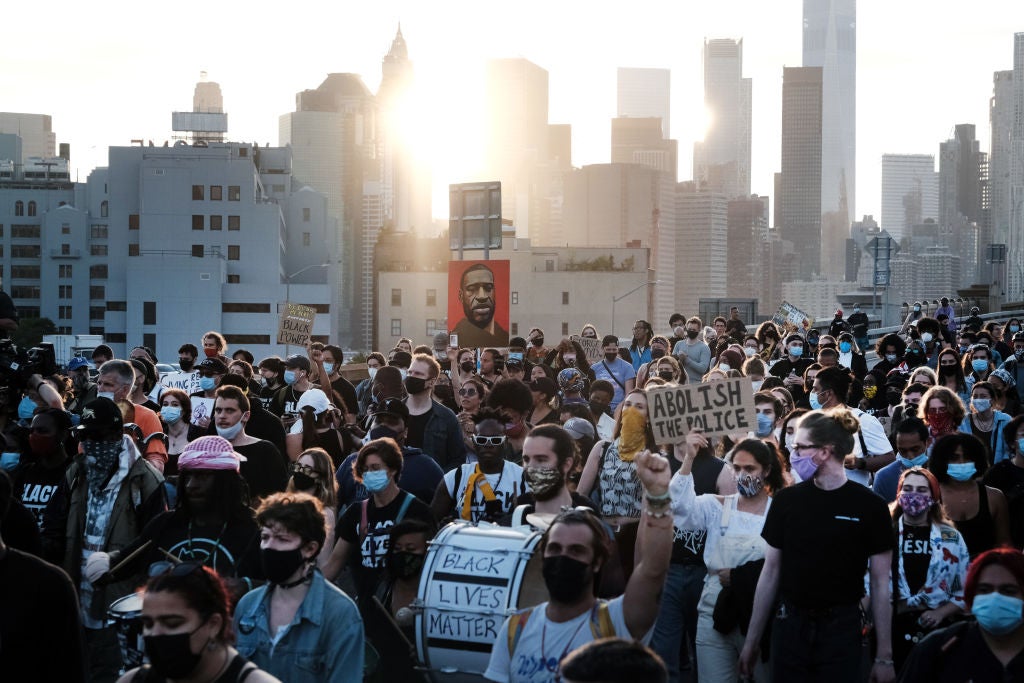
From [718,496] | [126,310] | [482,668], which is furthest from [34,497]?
[126,310]

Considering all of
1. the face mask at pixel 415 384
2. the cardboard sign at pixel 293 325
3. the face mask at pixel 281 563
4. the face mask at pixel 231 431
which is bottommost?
the face mask at pixel 281 563

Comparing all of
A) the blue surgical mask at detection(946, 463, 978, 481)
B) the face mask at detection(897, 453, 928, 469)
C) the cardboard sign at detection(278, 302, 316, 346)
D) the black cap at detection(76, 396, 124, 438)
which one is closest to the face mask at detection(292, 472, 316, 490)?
the black cap at detection(76, 396, 124, 438)

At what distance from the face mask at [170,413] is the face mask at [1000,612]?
6.79 m

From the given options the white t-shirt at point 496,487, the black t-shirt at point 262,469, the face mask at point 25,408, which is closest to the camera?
the white t-shirt at point 496,487

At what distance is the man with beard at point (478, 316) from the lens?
19.1 metres

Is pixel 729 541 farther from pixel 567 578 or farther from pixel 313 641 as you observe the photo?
pixel 313 641

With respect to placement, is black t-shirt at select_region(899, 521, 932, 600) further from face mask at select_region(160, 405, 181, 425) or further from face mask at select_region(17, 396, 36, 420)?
face mask at select_region(17, 396, 36, 420)

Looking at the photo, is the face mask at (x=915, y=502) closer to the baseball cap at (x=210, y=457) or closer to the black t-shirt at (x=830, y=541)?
the black t-shirt at (x=830, y=541)

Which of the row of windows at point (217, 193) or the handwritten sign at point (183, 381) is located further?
the row of windows at point (217, 193)

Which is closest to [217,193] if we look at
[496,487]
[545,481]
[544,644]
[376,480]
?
[496,487]

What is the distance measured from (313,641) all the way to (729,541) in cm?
279

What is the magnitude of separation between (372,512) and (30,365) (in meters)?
4.33

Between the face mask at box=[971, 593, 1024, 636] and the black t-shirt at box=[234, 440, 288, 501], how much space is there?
4.73m

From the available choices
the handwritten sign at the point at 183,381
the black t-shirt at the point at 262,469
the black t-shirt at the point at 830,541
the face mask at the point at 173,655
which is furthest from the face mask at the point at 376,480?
the handwritten sign at the point at 183,381
